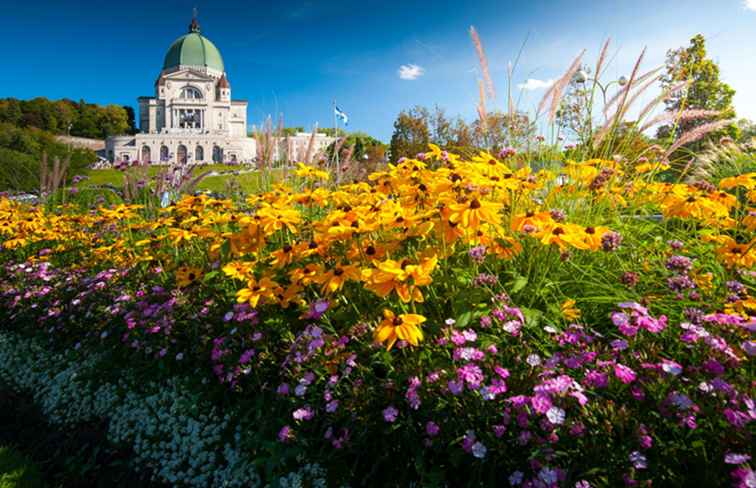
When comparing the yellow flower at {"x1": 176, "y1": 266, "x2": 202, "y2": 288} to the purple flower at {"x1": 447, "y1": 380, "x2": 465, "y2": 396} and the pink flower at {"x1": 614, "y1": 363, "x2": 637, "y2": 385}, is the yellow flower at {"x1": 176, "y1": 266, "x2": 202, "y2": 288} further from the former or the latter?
the pink flower at {"x1": 614, "y1": 363, "x2": 637, "y2": 385}

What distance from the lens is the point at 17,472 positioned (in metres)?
2.39

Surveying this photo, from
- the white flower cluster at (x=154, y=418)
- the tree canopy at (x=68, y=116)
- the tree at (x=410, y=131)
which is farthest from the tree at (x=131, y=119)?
the white flower cluster at (x=154, y=418)

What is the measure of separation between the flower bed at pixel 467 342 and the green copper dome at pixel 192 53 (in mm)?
77037

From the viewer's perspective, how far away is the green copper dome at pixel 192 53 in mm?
69250

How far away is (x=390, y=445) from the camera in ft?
5.55

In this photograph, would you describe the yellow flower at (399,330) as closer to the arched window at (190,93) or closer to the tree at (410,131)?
the tree at (410,131)

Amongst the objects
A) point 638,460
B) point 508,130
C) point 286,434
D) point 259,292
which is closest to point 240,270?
point 259,292

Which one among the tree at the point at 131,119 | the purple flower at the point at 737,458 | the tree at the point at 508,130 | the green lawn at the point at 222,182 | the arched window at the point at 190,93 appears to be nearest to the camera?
the purple flower at the point at 737,458

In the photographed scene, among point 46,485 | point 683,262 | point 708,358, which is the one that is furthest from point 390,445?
point 46,485

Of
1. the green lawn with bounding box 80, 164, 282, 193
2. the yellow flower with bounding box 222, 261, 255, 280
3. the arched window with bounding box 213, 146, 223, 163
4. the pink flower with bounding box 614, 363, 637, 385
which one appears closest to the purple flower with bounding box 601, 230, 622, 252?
the pink flower with bounding box 614, 363, 637, 385

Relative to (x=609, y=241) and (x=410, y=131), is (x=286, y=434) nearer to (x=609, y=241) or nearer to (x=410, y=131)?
(x=609, y=241)

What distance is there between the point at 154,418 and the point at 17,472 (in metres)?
0.72

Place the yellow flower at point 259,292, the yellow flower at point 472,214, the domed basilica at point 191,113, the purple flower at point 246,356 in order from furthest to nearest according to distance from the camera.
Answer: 1. the domed basilica at point 191,113
2. the purple flower at point 246,356
3. the yellow flower at point 259,292
4. the yellow flower at point 472,214

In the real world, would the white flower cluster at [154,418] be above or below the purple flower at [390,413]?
below
